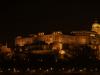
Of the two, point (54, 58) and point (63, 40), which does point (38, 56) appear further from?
point (63, 40)

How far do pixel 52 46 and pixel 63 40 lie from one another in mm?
3212

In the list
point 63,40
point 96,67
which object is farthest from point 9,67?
point 63,40

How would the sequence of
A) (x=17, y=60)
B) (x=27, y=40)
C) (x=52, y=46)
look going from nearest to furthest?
1. (x=17, y=60)
2. (x=52, y=46)
3. (x=27, y=40)

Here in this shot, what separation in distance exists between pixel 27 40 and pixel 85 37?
8427 millimetres

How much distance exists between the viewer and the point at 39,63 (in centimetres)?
6656

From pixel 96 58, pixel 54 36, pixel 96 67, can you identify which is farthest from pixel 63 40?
pixel 96 67

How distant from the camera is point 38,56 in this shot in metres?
69.8

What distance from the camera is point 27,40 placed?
8244cm

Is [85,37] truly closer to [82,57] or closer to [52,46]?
[52,46]

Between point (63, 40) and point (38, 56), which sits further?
point (63, 40)

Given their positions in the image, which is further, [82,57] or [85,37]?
[85,37]

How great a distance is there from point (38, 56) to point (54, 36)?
11.9 meters

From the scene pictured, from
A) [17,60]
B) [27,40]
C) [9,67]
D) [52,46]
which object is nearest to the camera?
[9,67]

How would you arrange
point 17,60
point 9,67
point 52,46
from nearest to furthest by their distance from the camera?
1. point 9,67
2. point 17,60
3. point 52,46
